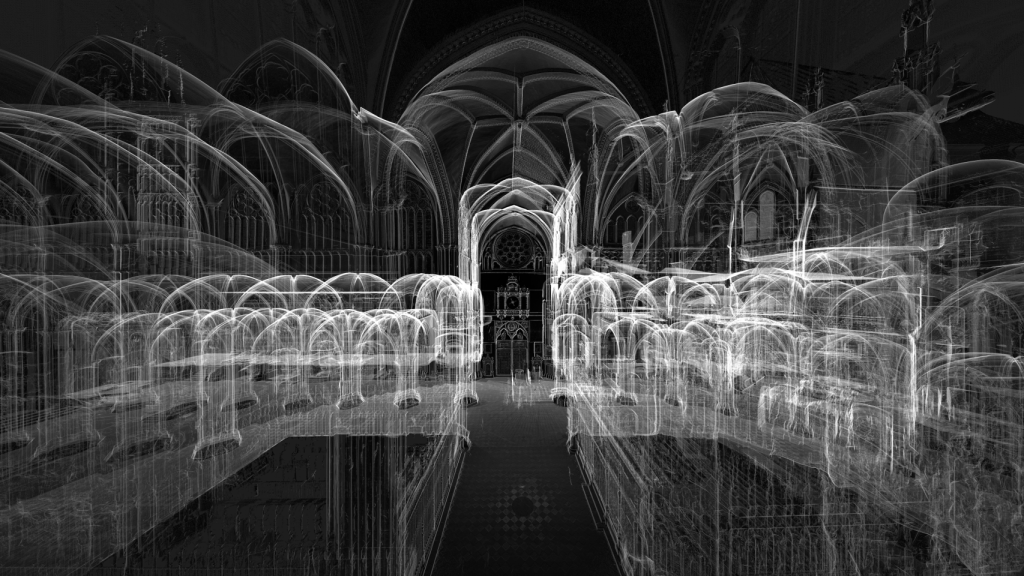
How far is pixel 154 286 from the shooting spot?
4051mm

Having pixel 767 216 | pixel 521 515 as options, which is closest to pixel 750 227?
pixel 767 216

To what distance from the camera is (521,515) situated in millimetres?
3059

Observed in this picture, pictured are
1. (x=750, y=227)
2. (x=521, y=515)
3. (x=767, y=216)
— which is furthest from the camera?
(x=750, y=227)

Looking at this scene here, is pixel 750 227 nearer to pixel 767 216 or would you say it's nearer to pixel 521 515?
pixel 767 216

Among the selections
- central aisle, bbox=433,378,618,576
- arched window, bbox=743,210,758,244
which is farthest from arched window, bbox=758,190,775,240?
central aisle, bbox=433,378,618,576

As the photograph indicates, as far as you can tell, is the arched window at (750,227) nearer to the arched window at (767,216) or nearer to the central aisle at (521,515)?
the arched window at (767,216)

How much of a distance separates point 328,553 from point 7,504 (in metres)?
2.50

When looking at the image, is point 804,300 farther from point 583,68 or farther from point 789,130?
point 583,68

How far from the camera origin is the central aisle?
96.0 inches

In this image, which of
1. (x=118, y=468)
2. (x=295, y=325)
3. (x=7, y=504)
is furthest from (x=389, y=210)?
(x=7, y=504)

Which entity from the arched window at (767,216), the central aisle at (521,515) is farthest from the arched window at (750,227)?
the central aisle at (521,515)

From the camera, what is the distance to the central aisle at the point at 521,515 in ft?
8.00

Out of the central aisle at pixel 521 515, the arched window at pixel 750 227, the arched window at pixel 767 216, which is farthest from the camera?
the arched window at pixel 750 227

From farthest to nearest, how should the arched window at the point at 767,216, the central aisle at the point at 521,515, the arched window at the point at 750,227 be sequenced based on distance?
the arched window at the point at 750,227 → the arched window at the point at 767,216 → the central aisle at the point at 521,515
